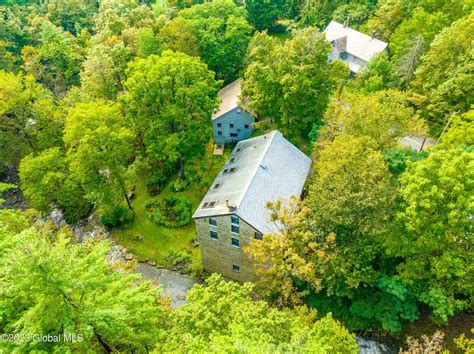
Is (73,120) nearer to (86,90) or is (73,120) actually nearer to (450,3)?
(86,90)

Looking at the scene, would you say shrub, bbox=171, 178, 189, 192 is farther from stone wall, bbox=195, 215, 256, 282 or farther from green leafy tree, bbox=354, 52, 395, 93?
green leafy tree, bbox=354, 52, 395, 93

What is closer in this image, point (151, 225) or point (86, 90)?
point (151, 225)

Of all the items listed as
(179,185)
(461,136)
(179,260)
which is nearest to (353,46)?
(461,136)

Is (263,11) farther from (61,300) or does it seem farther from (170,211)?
(61,300)

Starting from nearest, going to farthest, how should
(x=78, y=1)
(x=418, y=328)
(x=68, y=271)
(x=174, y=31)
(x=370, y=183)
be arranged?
(x=68, y=271) → (x=370, y=183) → (x=418, y=328) → (x=174, y=31) → (x=78, y=1)

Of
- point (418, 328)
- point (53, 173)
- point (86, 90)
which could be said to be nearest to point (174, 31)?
point (86, 90)
